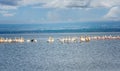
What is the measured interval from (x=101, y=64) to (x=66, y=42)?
56.2 metres

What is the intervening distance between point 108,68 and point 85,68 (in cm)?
273

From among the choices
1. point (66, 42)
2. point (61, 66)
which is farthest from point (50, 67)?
point (66, 42)

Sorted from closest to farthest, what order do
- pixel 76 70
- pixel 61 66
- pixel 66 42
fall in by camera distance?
pixel 76 70
pixel 61 66
pixel 66 42

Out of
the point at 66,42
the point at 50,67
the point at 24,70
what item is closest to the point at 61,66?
the point at 50,67

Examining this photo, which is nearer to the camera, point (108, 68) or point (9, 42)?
point (108, 68)

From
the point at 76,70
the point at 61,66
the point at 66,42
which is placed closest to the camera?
the point at 76,70

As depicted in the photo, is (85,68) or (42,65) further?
(42,65)

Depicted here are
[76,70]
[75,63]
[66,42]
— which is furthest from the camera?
[66,42]

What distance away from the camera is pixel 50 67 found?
5156 centimetres

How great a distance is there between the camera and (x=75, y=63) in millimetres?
55812

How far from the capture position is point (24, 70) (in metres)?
49.1

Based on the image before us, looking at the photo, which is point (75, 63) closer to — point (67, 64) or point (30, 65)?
point (67, 64)

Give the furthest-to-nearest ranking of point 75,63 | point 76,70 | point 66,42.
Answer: point 66,42, point 75,63, point 76,70

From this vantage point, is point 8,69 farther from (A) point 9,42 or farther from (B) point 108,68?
(A) point 9,42
